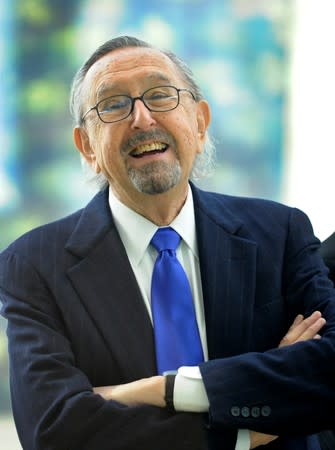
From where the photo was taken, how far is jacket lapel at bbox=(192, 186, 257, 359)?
1.67 metres

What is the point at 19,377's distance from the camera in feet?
5.05

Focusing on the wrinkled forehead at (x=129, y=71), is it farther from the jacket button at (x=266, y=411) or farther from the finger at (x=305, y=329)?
the jacket button at (x=266, y=411)

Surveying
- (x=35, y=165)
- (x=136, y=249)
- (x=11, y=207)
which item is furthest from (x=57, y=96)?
(x=136, y=249)

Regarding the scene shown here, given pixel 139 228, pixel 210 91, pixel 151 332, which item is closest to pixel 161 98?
pixel 139 228

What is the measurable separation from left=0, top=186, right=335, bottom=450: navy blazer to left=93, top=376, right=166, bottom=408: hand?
0.04 meters

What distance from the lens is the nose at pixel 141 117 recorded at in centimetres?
167

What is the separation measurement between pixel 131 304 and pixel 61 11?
4.80 ft

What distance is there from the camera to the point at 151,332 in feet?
5.41

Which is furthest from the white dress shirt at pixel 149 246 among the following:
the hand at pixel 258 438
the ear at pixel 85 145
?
the hand at pixel 258 438

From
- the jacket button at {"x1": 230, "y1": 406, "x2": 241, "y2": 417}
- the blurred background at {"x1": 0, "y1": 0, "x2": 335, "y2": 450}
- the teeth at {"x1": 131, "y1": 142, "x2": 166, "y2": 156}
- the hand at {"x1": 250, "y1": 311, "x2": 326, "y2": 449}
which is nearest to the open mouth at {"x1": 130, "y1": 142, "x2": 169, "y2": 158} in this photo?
the teeth at {"x1": 131, "y1": 142, "x2": 166, "y2": 156}

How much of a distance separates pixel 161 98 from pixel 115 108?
127 mm

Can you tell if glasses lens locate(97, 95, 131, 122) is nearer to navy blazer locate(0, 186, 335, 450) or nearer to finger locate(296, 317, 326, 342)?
navy blazer locate(0, 186, 335, 450)

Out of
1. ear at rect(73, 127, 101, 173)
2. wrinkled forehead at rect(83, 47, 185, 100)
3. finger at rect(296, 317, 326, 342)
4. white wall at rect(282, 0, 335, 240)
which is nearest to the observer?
finger at rect(296, 317, 326, 342)

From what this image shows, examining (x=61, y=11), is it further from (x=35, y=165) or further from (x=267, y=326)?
(x=267, y=326)
